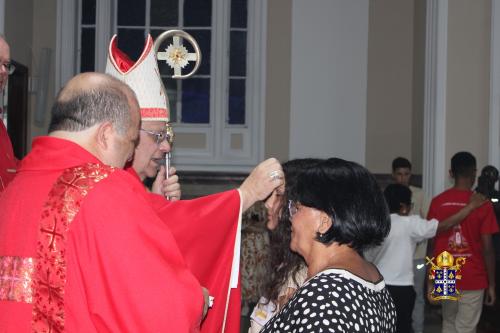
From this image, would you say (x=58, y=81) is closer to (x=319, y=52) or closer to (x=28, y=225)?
(x=319, y=52)

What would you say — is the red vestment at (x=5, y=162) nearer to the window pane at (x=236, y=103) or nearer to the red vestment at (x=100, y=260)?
the red vestment at (x=100, y=260)

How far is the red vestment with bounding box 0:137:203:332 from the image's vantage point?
7.54 ft

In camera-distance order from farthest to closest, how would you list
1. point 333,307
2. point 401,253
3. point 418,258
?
point 418,258
point 401,253
point 333,307

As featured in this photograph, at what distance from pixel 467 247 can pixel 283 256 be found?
3.85 m

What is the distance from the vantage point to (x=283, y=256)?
3240 mm

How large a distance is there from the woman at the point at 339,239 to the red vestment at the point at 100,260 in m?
0.33

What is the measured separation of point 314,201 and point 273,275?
0.85m

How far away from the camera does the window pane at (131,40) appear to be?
11945mm

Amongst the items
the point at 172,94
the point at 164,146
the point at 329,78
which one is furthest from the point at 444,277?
the point at 172,94

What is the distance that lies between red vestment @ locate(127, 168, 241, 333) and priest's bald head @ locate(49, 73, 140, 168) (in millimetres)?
724

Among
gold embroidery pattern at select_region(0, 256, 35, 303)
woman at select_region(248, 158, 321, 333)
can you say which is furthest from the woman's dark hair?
gold embroidery pattern at select_region(0, 256, 35, 303)

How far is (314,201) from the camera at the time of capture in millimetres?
2541

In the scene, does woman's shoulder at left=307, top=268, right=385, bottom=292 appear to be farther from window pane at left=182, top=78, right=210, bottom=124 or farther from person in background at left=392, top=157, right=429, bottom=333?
window pane at left=182, top=78, right=210, bottom=124

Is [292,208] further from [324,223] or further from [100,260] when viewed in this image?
[100,260]
